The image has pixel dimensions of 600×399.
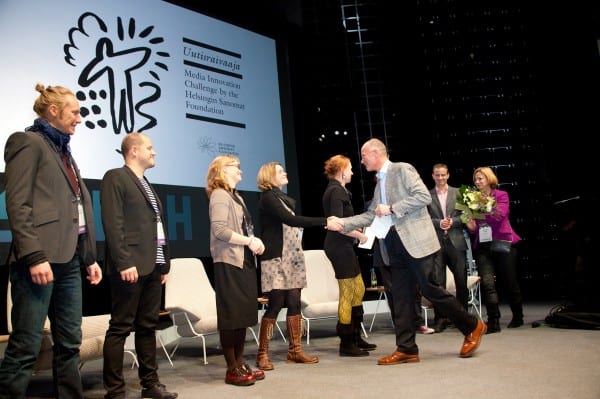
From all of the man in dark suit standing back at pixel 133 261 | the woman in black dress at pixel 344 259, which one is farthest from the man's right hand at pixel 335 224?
the man in dark suit standing back at pixel 133 261

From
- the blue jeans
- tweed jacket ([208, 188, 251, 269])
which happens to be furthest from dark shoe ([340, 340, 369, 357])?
the blue jeans

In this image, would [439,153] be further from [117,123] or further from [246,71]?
[117,123]

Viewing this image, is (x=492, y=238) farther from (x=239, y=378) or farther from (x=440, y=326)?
(x=239, y=378)

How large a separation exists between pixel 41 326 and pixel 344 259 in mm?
2416

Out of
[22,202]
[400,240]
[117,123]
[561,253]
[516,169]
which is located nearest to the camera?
[22,202]

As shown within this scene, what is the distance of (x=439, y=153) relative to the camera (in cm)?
905

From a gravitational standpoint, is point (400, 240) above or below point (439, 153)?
below

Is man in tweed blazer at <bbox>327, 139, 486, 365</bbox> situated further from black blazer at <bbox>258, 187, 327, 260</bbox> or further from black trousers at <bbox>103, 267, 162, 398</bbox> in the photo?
black trousers at <bbox>103, 267, 162, 398</bbox>

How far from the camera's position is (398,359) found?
157 inches

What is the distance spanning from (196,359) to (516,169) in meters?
6.11

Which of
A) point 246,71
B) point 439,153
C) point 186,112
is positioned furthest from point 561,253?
point 186,112

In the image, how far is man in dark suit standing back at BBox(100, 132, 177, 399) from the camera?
307cm

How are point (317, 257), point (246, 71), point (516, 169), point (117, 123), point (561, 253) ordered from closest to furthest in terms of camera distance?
point (117, 123), point (317, 257), point (246, 71), point (561, 253), point (516, 169)

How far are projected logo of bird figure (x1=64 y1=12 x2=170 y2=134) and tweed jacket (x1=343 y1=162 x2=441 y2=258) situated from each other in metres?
2.74
